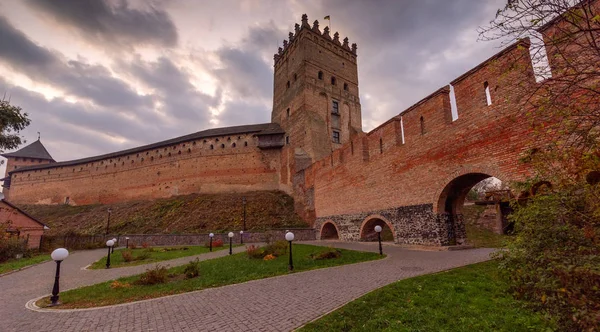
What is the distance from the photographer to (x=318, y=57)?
35.3 m

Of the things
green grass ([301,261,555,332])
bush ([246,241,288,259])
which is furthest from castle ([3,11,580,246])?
bush ([246,241,288,259])

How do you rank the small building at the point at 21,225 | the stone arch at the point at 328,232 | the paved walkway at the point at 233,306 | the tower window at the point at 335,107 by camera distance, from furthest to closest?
the tower window at the point at 335,107, the stone arch at the point at 328,232, the small building at the point at 21,225, the paved walkway at the point at 233,306

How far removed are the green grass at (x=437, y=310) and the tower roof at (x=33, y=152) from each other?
69151 mm

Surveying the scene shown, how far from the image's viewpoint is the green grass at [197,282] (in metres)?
6.10

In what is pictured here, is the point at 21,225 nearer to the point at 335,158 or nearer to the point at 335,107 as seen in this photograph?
the point at 335,158

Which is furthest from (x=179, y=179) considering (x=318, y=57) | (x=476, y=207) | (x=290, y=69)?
(x=476, y=207)

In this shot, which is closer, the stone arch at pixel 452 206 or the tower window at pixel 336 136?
the stone arch at pixel 452 206

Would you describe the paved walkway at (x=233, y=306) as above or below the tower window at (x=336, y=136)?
below

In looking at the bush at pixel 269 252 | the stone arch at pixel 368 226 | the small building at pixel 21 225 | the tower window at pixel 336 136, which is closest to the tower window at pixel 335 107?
the tower window at pixel 336 136

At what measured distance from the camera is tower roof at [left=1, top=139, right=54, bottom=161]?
5019cm

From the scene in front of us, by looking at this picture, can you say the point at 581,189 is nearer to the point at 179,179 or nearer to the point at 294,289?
the point at 294,289

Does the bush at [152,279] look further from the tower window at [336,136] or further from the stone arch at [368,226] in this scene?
the tower window at [336,136]

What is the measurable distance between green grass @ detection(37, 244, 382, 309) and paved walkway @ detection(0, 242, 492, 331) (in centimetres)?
51

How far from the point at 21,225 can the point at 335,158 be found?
79.5 ft
